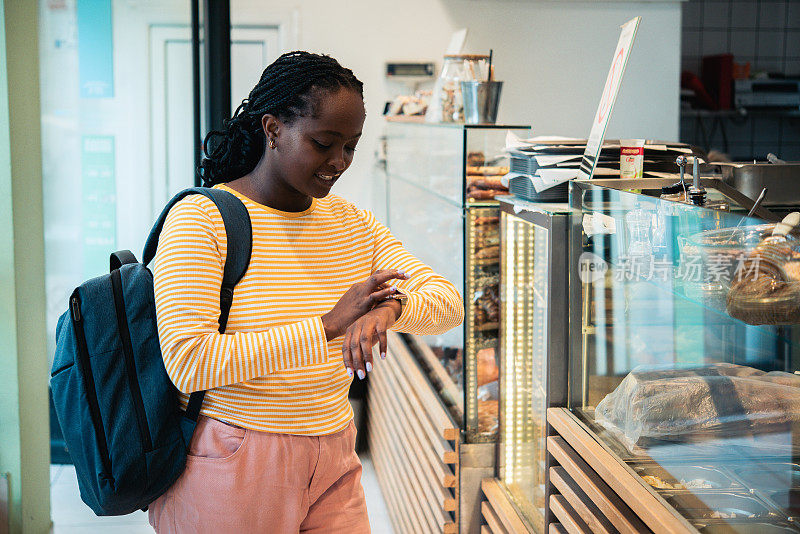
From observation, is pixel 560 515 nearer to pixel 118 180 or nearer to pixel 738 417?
pixel 738 417

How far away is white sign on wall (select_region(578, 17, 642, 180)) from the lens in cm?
186

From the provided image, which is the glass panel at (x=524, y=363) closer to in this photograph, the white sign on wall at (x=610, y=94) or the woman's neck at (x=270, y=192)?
the white sign on wall at (x=610, y=94)

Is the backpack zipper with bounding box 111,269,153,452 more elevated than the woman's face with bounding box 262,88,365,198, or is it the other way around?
the woman's face with bounding box 262,88,365,198

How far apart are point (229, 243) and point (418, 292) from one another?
404 millimetres

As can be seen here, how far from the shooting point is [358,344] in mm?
1380

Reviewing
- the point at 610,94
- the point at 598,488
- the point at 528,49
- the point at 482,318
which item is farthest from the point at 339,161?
the point at 528,49

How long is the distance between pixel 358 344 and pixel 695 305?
2.15 ft

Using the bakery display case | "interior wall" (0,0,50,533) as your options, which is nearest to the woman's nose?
Result: the bakery display case

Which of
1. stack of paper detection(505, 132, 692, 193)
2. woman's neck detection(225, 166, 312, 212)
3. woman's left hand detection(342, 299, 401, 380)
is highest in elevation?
stack of paper detection(505, 132, 692, 193)

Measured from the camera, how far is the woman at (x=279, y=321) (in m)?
1.40

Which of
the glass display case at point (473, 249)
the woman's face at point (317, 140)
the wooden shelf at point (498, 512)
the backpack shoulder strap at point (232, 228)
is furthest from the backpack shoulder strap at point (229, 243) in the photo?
the glass display case at point (473, 249)

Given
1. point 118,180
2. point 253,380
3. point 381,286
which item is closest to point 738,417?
point 381,286

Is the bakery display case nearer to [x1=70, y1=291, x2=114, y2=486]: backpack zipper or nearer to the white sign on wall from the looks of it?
the white sign on wall

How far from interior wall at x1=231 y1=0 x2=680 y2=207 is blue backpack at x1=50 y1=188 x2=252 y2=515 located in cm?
383
